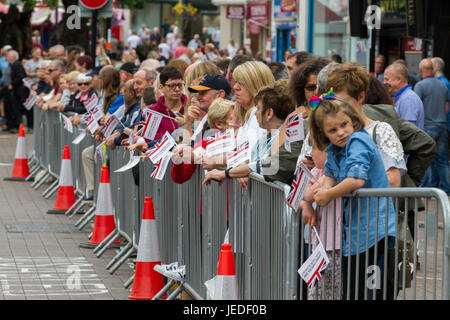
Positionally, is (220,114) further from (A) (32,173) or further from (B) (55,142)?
(A) (32,173)

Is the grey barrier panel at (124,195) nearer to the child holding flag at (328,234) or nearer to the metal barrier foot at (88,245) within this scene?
the metal barrier foot at (88,245)

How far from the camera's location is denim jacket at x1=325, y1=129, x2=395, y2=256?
5.14 metres

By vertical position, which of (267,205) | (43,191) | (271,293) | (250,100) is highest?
(250,100)

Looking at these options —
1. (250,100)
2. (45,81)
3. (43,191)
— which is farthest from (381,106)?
(45,81)

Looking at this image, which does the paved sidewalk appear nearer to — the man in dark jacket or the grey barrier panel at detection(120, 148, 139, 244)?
the grey barrier panel at detection(120, 148, 139, 244)

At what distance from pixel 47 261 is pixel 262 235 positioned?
4.60 meters

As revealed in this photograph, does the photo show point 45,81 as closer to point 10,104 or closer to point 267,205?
point 10,104

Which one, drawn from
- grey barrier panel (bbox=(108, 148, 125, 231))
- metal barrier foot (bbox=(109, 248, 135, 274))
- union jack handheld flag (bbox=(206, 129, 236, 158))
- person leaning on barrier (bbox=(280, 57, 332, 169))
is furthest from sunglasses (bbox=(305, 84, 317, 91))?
grey barrier panel (bbox=(108, 148, 125, 231))

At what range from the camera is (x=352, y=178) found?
5.09m

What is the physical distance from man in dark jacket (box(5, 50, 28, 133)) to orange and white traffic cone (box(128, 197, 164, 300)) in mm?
18525

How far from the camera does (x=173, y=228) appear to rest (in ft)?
26.7

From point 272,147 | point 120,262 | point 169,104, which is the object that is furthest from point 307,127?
point 120,262

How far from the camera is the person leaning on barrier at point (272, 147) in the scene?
5.96 m
